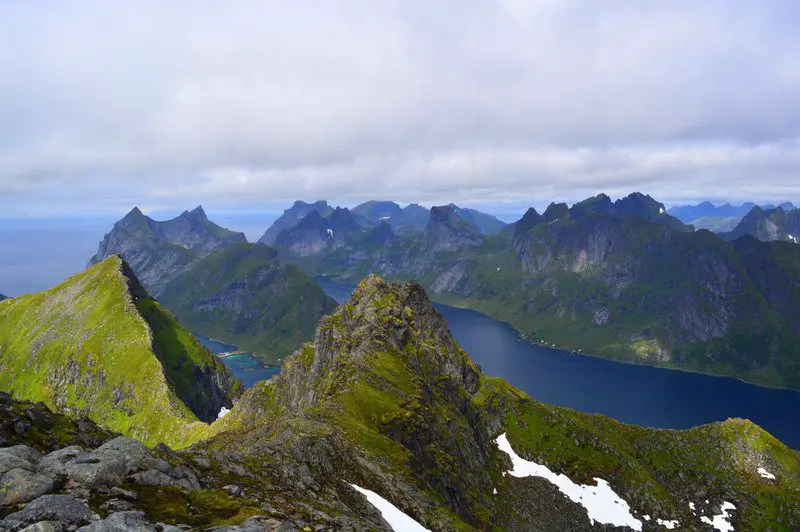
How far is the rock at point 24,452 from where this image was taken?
26.1 metres

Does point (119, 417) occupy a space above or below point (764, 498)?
above

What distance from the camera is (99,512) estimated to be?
23984mm

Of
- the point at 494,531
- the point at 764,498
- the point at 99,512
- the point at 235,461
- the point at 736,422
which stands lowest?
the point at 764,498

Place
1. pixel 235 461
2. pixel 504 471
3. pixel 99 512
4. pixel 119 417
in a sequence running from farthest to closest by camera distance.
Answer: pixel 119 417 → pixel 504 471 → pixel 235 461 → pixel 99 512

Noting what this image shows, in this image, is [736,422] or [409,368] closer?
[409,368]

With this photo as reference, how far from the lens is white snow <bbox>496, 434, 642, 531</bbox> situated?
104 metres

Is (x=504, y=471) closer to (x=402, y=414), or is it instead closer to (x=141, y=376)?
Result: (x=402, y=414)

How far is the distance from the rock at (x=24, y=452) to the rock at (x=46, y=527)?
6.86 m

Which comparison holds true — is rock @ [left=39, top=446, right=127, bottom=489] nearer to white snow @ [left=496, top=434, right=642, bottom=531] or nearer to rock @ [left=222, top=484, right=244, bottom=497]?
rock @ [left=222, top=484, right=244, bottom=497]

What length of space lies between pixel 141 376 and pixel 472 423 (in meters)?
125

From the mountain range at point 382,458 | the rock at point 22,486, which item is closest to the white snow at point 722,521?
the mountain range at point 382,458

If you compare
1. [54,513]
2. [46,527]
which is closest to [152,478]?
[54,513]

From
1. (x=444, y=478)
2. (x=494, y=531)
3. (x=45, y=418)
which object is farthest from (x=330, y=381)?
(x=45, y=418)

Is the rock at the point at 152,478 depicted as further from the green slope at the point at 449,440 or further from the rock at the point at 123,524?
the green slope at the point at 449,440
